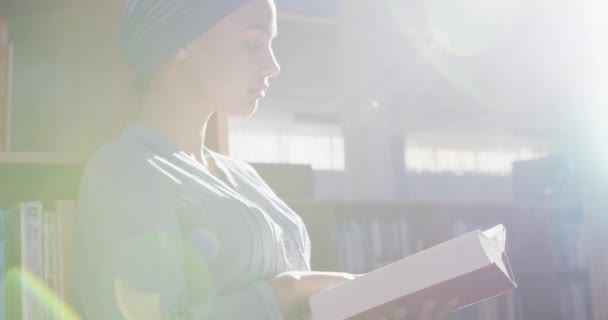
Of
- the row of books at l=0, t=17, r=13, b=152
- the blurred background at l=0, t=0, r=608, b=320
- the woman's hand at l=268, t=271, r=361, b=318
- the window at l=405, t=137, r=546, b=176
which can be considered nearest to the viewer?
the woman's hand at l=268, t=271, r=361, b=318

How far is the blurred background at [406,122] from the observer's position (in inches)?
63.8

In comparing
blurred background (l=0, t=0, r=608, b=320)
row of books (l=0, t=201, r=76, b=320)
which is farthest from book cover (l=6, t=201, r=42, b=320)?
blurred background (l=0, t=0, r=608, b=320)

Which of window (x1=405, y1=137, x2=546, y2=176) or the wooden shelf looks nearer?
the wooden shelf

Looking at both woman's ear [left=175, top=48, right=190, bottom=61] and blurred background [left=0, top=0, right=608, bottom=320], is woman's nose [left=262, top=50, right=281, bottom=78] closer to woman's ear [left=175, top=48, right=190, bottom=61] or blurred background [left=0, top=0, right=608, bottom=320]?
woman's ear [left=175, top=48, right=190, bottom=61]

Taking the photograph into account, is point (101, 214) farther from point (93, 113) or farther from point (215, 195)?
point (93, 113)

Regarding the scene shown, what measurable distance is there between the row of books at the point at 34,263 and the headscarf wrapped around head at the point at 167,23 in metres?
0.35

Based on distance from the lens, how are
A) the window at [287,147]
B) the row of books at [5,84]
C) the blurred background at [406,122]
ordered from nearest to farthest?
the row of books at [5,84], the blurred background at [406,122], the window at [287,147]

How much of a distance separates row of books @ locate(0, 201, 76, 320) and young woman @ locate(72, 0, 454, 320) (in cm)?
6

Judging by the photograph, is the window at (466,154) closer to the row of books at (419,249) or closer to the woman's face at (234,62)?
the row of books at (419,249)

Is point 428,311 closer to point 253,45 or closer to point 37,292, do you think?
point 253,45

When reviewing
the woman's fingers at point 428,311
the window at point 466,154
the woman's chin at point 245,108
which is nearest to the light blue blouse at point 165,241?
the woman's chin at point 245,108

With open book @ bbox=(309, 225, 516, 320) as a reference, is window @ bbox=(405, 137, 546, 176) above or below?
above

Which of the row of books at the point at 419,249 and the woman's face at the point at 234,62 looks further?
the row of books at the point at 419,249

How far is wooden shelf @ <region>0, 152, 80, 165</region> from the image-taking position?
54.9 inches
